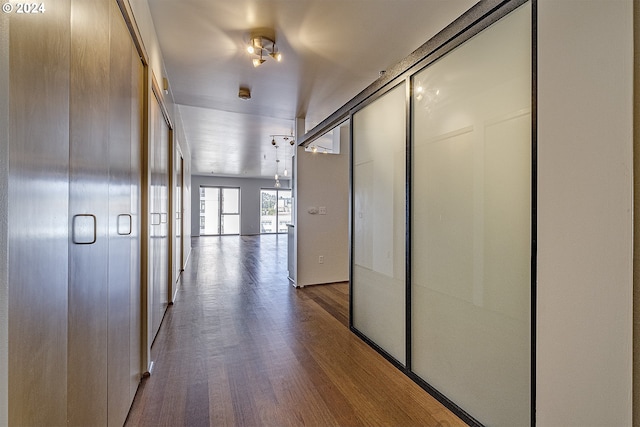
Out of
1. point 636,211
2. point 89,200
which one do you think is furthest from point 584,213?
point 89,200

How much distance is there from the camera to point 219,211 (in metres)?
12.2

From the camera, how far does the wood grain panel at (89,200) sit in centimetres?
100

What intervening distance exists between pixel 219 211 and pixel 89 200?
11.6m

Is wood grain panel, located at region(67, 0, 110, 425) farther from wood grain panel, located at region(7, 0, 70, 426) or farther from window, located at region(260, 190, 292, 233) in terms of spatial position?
window, located at region(260, 190, 292, 233)

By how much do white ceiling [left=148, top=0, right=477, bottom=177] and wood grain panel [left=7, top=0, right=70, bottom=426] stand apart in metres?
1.47

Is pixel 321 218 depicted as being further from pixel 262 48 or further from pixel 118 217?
pixel 118 217

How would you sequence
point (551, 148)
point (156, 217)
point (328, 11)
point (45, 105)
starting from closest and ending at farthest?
point (45, 105) < point (551, 148) < point (328, 11) < point (156, 217)

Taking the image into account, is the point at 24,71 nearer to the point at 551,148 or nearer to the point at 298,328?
the point at 551,148

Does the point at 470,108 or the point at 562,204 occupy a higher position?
the point at 470,108

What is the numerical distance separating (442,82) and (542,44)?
0.70 m

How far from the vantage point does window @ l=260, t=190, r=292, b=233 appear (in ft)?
42.7

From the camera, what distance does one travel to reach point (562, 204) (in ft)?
3.41

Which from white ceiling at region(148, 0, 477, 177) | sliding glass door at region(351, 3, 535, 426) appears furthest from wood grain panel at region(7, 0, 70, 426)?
sliding glass door at region(351, 3, 535, 426)

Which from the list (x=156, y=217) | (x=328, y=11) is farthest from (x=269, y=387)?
(x=328, y=11)
